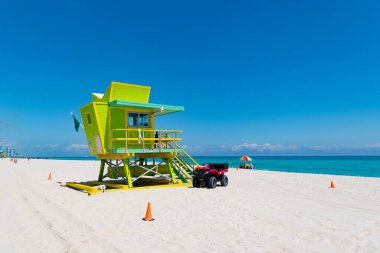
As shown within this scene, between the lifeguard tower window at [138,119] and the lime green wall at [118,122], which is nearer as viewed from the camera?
the lime green wall at [118,122]

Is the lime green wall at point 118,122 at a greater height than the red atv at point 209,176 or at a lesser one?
greater

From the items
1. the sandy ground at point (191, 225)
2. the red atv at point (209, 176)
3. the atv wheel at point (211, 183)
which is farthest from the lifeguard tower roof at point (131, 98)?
the sandy ground at point (191, 225)

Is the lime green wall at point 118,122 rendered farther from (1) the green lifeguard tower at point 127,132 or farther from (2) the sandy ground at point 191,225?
(2) the sandy ground at point 191,225

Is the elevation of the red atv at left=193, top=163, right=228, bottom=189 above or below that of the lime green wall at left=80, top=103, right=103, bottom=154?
below

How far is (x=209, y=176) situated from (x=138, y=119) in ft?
19.3

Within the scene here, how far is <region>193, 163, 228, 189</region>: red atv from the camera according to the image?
1686cm

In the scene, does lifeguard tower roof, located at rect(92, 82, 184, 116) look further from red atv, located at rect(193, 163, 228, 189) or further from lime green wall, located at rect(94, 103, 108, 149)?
red atv, located at rect(193, 163, 228, 189)

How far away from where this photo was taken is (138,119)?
18734 mm

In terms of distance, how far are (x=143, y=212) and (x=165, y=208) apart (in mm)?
1027

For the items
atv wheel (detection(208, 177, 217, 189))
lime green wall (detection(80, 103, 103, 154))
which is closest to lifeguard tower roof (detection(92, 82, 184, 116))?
lime green wall (detection(80, 103, 103, 154))

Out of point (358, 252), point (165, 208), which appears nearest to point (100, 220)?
point (165, 208)

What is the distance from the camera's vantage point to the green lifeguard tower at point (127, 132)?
1706 centimetres

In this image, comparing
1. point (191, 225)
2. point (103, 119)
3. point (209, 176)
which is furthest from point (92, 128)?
point (191, 225)

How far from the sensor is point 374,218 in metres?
9.41
